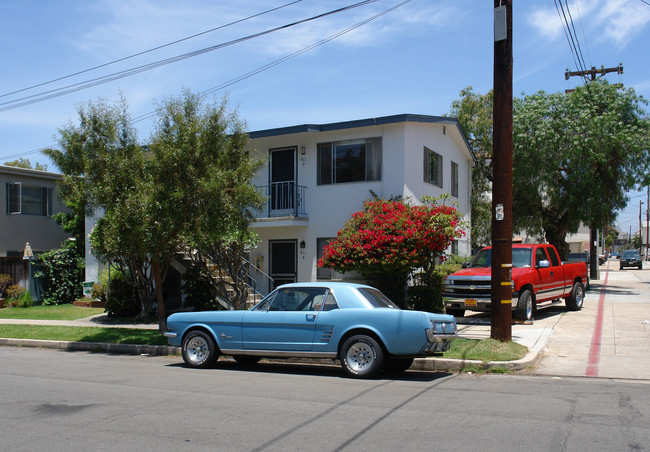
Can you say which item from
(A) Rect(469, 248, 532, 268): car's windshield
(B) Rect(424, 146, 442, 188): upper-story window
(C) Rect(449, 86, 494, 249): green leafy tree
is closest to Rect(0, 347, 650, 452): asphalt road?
(A) Rect(469, 248, 532, 268): car's windshield

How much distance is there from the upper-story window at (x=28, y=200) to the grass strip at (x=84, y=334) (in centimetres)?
967

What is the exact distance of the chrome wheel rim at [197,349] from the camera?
10711 millimetres

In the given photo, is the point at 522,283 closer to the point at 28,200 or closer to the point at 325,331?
the point at 325,331

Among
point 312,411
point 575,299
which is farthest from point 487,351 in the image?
point 575,299

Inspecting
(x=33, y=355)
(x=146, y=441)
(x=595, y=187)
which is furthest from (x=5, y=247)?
(x=595, y=187)

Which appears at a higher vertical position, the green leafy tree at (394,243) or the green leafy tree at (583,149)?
the green leafy tree at (583,149)

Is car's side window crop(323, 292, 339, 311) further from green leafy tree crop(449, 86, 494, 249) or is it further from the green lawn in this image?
green leafy tree crop(449, 86, 494, 249)

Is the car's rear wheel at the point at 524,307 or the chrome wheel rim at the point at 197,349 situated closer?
the chrome wheel rim at the point at 197,349

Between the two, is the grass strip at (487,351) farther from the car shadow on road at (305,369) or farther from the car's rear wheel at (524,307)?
the car's rear wheel at (524,307)

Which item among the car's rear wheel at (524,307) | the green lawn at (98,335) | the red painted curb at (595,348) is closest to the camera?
the red painted curb at (595,348)

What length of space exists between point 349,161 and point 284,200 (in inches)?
104

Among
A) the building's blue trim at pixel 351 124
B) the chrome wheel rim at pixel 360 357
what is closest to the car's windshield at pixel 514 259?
the building's blue trim at pixel 351 124

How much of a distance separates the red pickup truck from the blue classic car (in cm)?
553

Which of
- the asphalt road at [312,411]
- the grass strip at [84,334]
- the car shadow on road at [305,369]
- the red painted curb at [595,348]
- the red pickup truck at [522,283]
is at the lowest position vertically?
the grass strip at [84,334]
